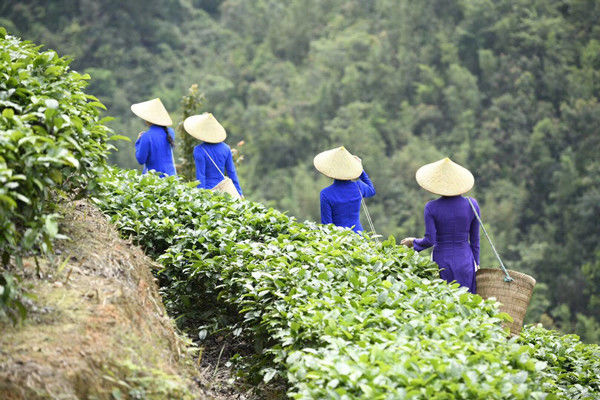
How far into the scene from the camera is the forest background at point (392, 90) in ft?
106

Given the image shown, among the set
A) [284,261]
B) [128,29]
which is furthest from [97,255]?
[128,29]

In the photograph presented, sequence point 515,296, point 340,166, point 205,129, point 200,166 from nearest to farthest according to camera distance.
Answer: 1. point 515,296
2. point 340,166
3. point 200,166
4. point 205,129

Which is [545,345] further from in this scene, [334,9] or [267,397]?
[334,9]

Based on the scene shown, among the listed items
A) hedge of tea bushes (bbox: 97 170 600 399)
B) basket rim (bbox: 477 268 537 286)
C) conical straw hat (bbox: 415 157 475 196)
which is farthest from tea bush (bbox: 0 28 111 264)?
basket rim (bbox: 477 268 537 286)

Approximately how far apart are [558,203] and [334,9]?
18367mm

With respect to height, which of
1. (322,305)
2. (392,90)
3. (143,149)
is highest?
(322,305)

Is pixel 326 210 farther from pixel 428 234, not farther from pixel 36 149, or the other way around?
pixel 36 149

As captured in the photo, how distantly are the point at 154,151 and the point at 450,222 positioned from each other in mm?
3283

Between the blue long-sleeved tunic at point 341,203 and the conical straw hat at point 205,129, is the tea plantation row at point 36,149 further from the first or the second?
the conical straw hat at point 205,129

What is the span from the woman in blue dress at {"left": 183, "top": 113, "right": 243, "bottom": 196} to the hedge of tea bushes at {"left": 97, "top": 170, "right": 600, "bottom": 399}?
1.45 metres

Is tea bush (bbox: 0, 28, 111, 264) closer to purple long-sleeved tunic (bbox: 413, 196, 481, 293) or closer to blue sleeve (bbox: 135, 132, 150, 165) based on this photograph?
purple long-sleeved tunic (bbox: 413, 196, 481, 293)

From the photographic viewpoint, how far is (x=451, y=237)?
569 cm

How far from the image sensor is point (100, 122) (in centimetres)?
440

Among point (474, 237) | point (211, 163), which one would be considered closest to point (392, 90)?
point (211, 163)
